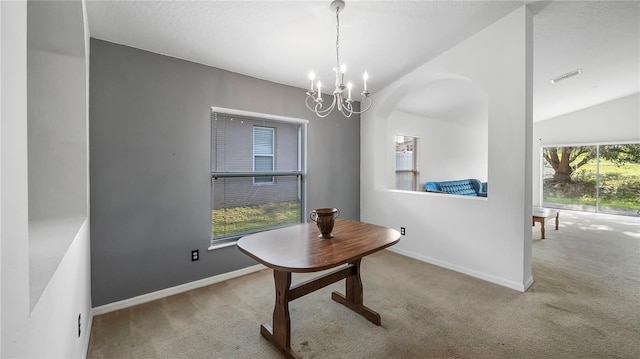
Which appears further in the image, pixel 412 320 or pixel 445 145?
pixel 445 145

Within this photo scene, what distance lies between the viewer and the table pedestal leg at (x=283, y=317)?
1768 millimetres

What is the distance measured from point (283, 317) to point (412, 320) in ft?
3.63

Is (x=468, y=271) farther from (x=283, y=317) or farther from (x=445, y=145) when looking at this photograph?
(x=445, y=145)

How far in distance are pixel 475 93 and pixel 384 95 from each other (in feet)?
7.23

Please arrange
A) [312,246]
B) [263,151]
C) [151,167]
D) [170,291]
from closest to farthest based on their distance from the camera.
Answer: [312,246], [151,167], [170,291], [263,151]

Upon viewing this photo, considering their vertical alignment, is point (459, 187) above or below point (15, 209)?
below

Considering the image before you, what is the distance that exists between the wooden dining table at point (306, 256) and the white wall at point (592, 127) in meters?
7.70

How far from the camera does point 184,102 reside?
269 cm

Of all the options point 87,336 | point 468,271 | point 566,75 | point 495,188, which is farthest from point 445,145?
point 87,336

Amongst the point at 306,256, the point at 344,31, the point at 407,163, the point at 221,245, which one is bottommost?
the point at 221,245

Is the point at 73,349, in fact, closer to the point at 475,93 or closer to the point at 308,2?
the point at 308,2

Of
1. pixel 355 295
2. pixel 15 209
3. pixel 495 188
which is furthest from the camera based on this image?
pixel 495 188

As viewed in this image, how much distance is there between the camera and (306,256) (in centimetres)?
159

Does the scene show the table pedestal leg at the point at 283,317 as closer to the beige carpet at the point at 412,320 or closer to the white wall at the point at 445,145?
the beige carpet at the point at 412,320
